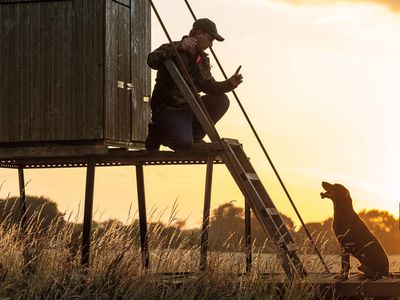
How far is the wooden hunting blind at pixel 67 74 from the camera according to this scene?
1184 cm

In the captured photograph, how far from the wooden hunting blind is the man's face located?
164 cm

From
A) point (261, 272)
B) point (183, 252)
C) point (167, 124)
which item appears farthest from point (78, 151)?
point (261, 272)

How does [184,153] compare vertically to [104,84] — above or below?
below

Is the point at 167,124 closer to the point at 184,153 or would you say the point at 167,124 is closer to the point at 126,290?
the point at 184,153

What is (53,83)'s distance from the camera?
39.6ft

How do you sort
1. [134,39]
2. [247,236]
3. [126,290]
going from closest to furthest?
[126,290] < [247,236] < [134,39]

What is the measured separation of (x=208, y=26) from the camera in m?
10.7

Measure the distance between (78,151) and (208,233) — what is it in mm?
2495

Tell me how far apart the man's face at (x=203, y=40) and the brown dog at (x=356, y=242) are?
2.47 m

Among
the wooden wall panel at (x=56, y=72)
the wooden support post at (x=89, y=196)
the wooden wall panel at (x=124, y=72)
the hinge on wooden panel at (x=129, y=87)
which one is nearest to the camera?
the wooden support post at (x=89, y=196)

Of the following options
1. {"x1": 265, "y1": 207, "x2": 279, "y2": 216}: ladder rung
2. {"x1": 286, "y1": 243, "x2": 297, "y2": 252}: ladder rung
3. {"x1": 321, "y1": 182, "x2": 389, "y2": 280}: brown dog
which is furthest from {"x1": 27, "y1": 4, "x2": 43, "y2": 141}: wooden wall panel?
{"x1": 321, "y1": 182, "x2": 389, "y2": 280}: brown dog

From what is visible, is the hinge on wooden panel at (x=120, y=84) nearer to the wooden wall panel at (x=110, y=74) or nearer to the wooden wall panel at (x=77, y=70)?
the wooden wall panel at (x=110, y=74)

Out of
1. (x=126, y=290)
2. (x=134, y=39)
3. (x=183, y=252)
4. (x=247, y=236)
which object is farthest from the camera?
(x=134, y=39)

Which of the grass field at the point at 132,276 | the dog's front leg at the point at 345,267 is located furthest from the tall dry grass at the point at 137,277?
the dog's front leg at the point at 345,267
